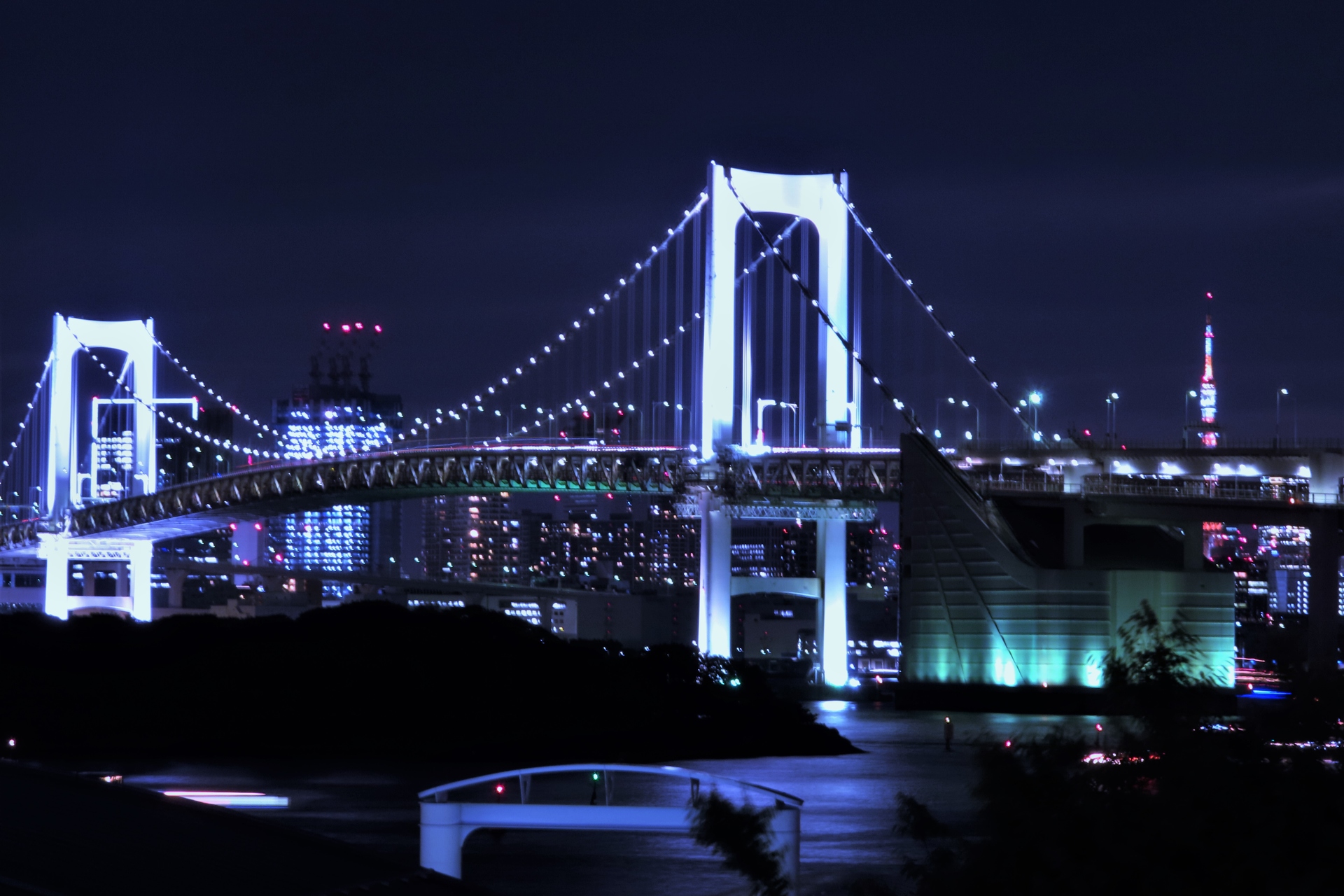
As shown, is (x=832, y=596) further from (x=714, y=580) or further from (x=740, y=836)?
(x=740, y=836)

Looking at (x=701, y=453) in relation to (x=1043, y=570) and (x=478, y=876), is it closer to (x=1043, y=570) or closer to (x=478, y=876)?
(x=1043, y=570)

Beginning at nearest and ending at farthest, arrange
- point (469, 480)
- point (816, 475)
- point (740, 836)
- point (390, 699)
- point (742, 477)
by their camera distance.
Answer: point (740, 836)
point (390, 699)
point (742, 477)
point (816, 475)
point (469, 480)

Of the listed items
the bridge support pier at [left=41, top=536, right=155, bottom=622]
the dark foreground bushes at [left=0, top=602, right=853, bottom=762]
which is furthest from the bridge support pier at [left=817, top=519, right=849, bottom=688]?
the bridge support pier at [left=41, top=536, right=155, bottom=622]

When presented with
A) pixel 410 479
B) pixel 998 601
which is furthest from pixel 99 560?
pixel 998 601

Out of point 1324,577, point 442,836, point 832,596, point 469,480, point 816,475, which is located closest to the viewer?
point 442,836

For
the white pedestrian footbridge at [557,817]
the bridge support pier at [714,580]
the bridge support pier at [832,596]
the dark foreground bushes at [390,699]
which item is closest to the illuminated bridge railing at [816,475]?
the bridge support pier at [714,580]

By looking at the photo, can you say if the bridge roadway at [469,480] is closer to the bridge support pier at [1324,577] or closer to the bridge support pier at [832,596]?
the bridge support pier at [832,596]
